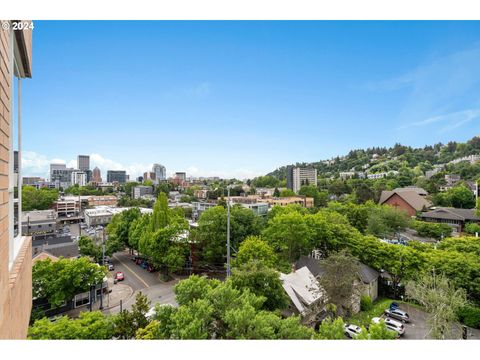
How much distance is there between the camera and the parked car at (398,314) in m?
9.27

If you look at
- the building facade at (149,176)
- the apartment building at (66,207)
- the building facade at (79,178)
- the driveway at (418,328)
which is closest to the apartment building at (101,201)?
the apartment building at (66,207)

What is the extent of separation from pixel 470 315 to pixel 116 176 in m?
75.0

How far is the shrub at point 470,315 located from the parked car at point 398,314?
5.58 ft

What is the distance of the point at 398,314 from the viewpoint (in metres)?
9.41

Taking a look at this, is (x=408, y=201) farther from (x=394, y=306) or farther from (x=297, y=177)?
(x=297, y=177)

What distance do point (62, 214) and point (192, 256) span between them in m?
30.2

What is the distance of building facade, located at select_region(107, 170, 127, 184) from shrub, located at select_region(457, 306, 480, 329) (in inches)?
2832

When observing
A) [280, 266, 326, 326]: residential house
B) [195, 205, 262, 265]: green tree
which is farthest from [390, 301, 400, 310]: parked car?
[195, 205, 262, 265]: green tree

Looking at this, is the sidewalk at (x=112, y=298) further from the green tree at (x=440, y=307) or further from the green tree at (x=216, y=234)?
the green tree at (x=440, y=307)

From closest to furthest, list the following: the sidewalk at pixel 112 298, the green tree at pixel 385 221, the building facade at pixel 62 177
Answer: the sidewalk at pixel 112 298 < the green tree at pixel 385 221 < the building facade at pixel 62 177

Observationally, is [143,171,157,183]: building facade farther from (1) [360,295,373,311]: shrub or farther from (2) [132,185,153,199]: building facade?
(1) [360,295,373,311]: shrub

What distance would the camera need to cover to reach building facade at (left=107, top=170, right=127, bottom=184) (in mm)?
67562

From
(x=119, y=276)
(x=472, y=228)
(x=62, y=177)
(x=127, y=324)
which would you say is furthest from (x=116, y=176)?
(x=472, y=228)
